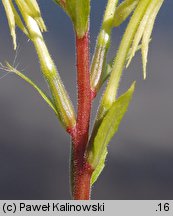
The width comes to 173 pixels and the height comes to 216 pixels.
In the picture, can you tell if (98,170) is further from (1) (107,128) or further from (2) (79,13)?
(2) (79,13)

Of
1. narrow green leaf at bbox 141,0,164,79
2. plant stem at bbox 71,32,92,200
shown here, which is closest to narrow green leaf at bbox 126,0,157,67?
narrow green leaf at bbox 141,0,164,79

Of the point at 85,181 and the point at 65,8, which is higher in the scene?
the point at 65,8

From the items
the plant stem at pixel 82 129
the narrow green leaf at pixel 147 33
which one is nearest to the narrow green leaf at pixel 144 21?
the narrow green leaf at pixel 147 33

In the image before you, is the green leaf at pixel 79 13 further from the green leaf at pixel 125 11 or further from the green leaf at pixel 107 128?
the green leaf at pixel 107 128

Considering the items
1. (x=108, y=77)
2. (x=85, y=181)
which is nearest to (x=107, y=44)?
(x=108, y=77)

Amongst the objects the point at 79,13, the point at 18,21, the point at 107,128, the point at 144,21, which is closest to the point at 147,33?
the point at 144,21

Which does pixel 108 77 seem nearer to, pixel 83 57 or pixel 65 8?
pixel 83 57

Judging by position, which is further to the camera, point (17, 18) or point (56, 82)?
point (17, 18)

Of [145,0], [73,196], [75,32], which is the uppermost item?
[145,0]
